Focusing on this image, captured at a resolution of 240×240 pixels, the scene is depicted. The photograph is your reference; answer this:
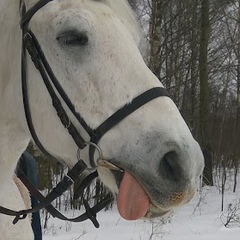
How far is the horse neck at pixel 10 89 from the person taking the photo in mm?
2064

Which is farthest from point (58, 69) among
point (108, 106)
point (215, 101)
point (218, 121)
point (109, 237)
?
point (215, 101)

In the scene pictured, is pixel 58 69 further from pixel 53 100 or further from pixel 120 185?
pixel 120 185

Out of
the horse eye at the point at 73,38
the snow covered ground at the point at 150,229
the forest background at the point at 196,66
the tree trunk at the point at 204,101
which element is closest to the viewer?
the horse eye at the point at 73,38

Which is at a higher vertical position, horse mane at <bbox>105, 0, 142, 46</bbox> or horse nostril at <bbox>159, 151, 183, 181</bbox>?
horse mane at <bbox>105, 0, 142, 46</bbox>

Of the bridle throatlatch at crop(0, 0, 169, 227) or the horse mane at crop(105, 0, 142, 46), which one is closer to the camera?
the bridle throatlatch at crop(0, 0, 169, 227)

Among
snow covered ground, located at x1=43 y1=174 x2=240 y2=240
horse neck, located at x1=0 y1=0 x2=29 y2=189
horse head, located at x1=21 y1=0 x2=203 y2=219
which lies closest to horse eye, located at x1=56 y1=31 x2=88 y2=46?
horse head, located at x1=21 y1=0 x2=203 y2=219

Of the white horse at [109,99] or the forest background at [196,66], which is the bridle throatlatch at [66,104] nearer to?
the white horse at [109,99]

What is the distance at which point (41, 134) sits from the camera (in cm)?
200

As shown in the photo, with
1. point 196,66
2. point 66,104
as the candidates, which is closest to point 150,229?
point 66,104

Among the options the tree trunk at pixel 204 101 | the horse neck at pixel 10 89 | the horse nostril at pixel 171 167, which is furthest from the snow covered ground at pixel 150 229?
the tree trunk at pixel 204 101

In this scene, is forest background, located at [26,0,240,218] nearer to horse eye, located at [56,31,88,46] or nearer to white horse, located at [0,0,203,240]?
white horse, located at [0,0,203,240]

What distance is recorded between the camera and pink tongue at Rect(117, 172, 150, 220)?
1785mm

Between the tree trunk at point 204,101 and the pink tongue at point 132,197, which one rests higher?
the pink tongue at point 132,197

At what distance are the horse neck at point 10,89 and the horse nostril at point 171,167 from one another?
630 millimetres
